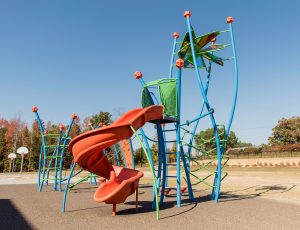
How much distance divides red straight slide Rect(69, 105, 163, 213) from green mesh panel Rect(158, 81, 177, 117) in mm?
494

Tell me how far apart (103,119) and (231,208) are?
126 feet

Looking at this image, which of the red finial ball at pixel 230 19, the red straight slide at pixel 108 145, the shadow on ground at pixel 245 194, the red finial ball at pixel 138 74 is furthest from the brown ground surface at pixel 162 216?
the red finial ball at pixel 230 19

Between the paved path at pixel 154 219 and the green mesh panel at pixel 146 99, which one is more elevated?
the green mesh panel at pixel 146 99

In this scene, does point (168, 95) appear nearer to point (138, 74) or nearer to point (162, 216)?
point (138, 74)

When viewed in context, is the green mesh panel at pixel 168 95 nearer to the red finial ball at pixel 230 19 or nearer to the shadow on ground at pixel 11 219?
the red finial ball at pixel 230 19

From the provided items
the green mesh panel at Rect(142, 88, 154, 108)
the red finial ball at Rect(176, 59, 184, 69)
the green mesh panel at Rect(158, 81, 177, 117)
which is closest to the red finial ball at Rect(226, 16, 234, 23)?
the red finial ball at Rect(176, 59, 184, 69)

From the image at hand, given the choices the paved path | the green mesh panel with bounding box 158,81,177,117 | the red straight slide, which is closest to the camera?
the paved path

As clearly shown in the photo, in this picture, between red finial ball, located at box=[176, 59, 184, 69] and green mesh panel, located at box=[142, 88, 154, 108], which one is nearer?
red finial ball, located at box=[176, 59, 184, 69]

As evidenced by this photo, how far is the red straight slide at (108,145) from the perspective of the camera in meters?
7.09

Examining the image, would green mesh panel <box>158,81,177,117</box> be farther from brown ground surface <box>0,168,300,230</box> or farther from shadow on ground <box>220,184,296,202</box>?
shadow on ground <box>220,184,296,202</box>

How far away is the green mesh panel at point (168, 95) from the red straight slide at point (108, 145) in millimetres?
494

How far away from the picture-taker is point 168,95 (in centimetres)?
884

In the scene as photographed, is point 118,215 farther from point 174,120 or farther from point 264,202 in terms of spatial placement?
point 264,202

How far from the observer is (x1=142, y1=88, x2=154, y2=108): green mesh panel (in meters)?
8.84
